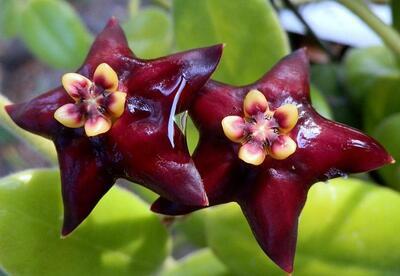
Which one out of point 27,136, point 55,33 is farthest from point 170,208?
point 55,33

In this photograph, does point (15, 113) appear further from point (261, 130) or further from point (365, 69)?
point (365, 69)

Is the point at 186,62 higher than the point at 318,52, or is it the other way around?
the point at 186,62

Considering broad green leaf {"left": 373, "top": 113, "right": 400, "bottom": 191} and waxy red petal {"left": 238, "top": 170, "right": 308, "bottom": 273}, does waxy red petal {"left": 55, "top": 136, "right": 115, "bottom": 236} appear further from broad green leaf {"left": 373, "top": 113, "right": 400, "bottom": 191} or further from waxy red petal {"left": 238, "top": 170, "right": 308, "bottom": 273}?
broad green leaf {"left": 373, "top": 113, "right": 400, "bottom": 191}

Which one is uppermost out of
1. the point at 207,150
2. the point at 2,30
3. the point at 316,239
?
the point at 207,150

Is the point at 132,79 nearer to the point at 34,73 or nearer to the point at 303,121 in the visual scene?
the point at 303,121

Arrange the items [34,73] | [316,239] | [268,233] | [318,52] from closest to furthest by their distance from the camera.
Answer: [268,233]
[316,239]
[318,52]
[34,73]

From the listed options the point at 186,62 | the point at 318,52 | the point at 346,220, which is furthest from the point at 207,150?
the point at 318,52

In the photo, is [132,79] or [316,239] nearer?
[132,79]
